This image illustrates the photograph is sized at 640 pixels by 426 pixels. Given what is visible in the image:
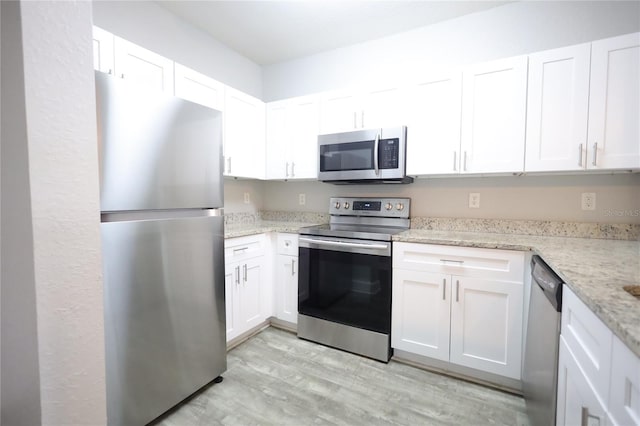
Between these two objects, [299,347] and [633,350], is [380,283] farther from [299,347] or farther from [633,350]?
[633,350]

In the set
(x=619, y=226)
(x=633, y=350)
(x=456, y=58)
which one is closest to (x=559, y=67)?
(x=456, y=58)

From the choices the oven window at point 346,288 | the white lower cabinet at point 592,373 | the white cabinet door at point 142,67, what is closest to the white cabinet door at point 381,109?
the oven window at point 346,288

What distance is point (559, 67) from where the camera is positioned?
1785 millimetres

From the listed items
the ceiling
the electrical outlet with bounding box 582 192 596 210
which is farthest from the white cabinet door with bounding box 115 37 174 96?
the electrical outlet with bounding box 582 192 596 210

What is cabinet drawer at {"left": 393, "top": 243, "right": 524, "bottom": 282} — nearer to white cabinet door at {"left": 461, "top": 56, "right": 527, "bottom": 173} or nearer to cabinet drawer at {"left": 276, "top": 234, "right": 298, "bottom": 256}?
white cabinet door at {"left": 461, "top": 56, "right": 527, "bottom": 173}

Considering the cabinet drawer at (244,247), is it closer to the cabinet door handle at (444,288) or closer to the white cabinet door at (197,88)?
the white cabinet door at (197,88)

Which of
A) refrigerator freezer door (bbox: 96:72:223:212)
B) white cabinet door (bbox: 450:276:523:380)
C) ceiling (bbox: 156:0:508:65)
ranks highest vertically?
ceiling (bbox: 156:0:508:65)

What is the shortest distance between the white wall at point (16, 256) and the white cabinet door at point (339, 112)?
2034 mm

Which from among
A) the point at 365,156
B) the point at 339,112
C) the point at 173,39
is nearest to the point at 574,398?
the point at 365,156

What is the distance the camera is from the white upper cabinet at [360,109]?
2270 mm

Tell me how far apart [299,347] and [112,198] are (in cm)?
166

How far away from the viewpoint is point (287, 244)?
251 centimetres

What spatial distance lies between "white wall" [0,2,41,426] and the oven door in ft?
5.58

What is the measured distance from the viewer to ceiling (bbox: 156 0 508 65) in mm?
2176
